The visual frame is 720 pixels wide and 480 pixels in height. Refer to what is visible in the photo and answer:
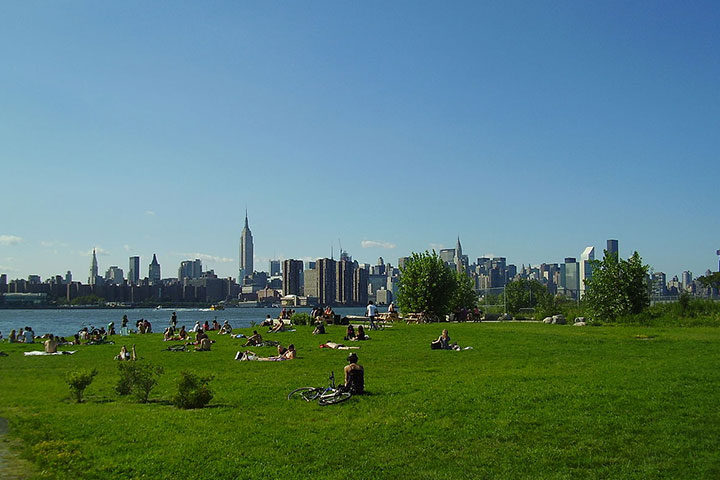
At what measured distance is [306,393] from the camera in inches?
634

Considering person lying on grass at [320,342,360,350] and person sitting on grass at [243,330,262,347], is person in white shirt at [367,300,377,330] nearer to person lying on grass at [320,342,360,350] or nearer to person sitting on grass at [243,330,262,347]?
person sitting on grass at [243,330,262,347]

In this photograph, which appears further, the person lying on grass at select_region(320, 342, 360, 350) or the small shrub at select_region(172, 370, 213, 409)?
the person lying on grass at select_region(320, 342, 360, 350)

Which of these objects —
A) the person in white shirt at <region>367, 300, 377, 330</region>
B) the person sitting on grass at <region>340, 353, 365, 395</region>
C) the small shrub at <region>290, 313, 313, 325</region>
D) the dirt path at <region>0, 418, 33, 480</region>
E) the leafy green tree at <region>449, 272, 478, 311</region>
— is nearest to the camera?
the dirt path at <region>0, 418, 33, 480</region>

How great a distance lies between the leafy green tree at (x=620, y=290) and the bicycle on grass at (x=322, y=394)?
33680 mm

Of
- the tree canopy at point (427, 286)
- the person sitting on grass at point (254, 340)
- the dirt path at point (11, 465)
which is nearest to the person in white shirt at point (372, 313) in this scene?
the person sitting on grass at point (254, 340)

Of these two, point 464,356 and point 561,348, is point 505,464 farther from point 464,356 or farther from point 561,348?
point 561,348

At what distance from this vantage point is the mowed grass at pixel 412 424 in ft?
34.0

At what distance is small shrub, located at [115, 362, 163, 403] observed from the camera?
16922 mm

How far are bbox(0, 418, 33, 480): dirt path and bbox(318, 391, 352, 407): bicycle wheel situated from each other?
6.26 metres

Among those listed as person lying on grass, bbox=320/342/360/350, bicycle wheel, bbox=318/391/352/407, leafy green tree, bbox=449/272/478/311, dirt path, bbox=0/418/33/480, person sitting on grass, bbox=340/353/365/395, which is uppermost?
leafy green tree, bbox=449/272/478/311

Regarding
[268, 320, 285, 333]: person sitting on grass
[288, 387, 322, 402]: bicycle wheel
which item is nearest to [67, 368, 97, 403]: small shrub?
[288, 387, 322, 402]: bicycle wheel

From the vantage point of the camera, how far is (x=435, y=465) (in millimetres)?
10398

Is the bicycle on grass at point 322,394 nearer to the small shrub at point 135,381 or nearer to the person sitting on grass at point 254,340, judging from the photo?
the small shrub at point 135,381

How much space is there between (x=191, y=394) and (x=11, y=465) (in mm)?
4742
